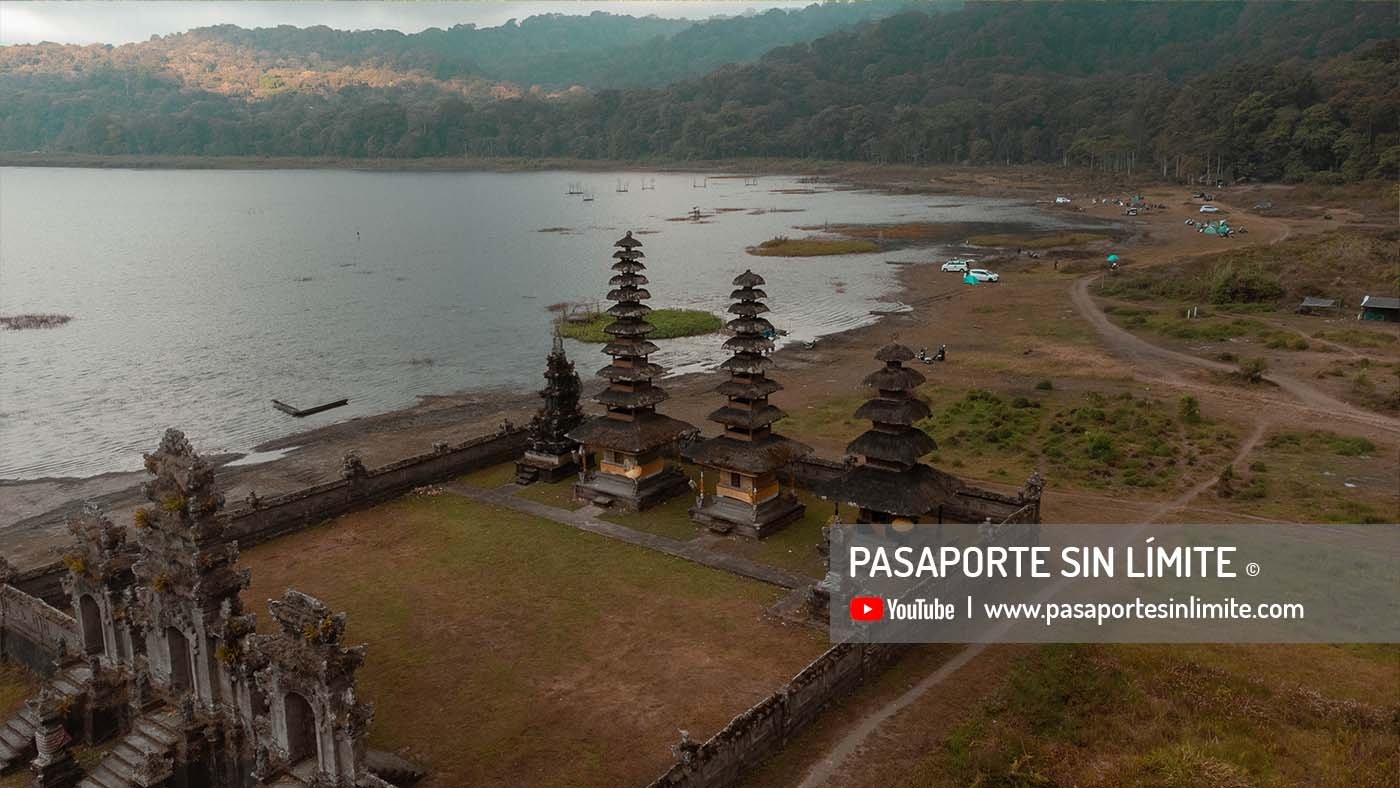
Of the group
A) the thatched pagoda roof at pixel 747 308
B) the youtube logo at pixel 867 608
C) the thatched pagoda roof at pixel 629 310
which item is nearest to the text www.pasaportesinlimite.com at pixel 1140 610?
the youtube logo at pixel 867 608

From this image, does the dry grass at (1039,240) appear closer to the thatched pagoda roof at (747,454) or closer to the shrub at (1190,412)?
the shrub at (1190,412)

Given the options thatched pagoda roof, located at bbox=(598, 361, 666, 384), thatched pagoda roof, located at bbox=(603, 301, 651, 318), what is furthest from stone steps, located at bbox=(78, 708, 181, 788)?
thatched pagoda roof, located at bbox=(603, 301, 651, 318)

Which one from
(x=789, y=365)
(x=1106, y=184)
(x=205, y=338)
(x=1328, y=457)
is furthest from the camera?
(x=1106, y=184)

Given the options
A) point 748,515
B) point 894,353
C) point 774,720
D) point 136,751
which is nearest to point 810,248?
point 748,515

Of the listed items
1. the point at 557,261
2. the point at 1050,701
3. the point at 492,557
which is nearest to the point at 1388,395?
the point at 1050,701

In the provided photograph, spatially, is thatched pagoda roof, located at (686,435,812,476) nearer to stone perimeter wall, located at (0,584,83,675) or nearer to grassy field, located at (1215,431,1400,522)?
grassy field, located at (1215,431,1400,522)

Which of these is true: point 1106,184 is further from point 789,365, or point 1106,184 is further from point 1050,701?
point 1050,701
